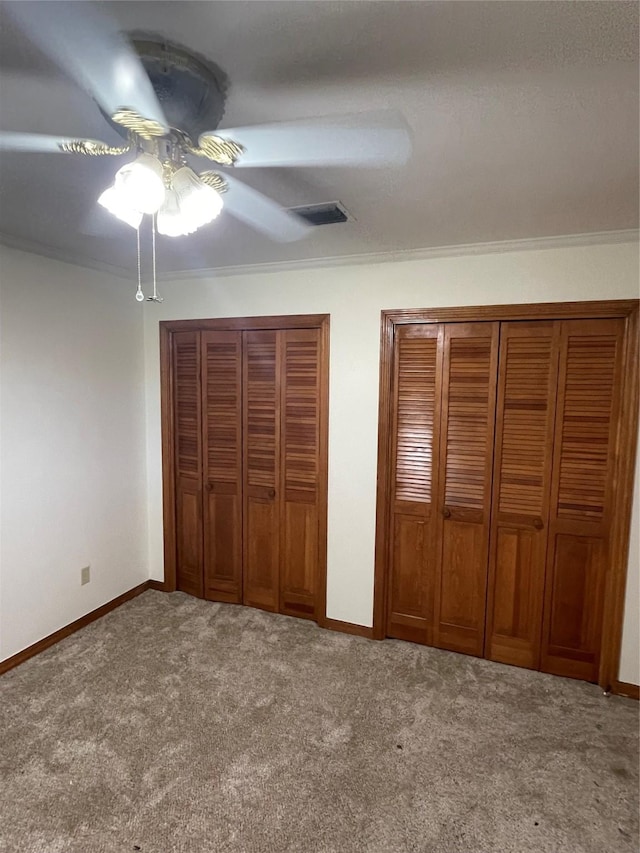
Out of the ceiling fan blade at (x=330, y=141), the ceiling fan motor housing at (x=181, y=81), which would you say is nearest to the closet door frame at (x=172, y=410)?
the ceiling fan blade at (x=330, y=141)

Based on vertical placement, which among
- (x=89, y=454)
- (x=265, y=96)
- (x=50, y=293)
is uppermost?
(x=265, y=96)

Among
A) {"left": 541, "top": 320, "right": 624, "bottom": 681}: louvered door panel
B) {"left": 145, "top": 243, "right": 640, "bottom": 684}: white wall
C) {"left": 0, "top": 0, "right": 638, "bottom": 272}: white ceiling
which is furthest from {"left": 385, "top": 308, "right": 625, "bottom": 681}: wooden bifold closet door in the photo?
{"left": 0, "top": 0, "right": 638, "bottom": 272}: white ceiling

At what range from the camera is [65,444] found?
299 centimetres

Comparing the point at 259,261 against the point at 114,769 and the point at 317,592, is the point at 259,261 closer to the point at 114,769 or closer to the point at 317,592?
the point at 317,592

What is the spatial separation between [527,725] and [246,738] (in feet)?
4.36

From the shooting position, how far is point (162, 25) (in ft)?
3.22

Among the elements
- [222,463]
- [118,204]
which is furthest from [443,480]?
[118,204]

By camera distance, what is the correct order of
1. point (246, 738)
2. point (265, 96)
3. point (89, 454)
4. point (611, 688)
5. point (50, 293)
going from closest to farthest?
point (265, 96) < point (246, 738) < point (611, 688) < point (50, 293) < point (89, 454)

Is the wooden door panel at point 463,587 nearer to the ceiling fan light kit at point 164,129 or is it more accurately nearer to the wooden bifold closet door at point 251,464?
the wooden bifold closet door at point 251,464

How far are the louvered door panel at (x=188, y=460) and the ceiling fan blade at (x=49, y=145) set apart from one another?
1941 mm

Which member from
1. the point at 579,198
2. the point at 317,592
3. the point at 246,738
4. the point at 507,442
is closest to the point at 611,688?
the point at 507,442

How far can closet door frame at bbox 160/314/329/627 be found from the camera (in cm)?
307

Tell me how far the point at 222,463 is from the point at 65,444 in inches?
39.1

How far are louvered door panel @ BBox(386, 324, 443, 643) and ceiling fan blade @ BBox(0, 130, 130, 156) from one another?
74.3 inches
